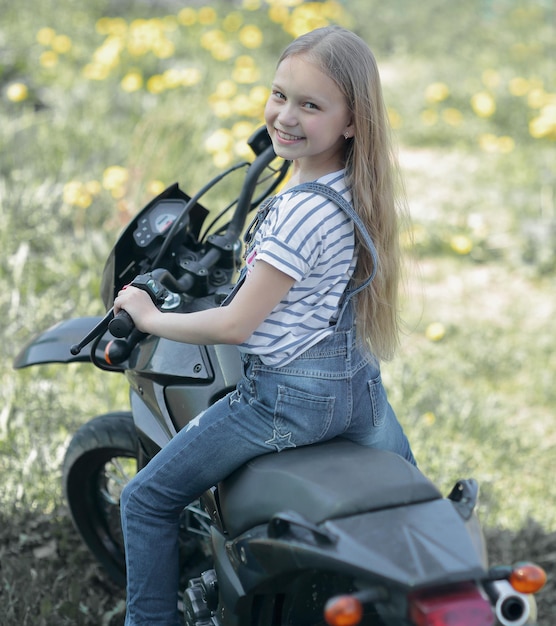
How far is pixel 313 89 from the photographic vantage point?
2.10m

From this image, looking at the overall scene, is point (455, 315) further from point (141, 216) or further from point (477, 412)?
point (141, 216)

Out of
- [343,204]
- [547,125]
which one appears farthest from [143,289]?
[547,125]

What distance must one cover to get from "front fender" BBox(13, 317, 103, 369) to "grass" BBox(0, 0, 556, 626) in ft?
2.50

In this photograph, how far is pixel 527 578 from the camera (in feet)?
5.71

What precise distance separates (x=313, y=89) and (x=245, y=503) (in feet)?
3.21

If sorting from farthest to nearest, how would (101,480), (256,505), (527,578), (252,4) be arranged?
(252,4) → (101,480) → (256,505) → (527,578)

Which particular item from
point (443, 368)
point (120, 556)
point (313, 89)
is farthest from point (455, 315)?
point (313, 89)

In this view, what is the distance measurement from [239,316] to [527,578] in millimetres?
829

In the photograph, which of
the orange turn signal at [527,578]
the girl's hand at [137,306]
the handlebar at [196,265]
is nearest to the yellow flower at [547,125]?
the handlebar at [196,265]

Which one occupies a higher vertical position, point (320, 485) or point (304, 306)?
point (304, 306)

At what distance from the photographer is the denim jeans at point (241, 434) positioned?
212 cm

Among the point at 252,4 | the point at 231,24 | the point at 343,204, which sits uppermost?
the point at 252,4

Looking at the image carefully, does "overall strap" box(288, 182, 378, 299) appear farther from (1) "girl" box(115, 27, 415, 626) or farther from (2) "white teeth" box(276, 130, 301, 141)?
(2) "white teeth" box(276, 130, 301, 141)

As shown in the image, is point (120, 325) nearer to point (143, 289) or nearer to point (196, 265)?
point (143, 289)
